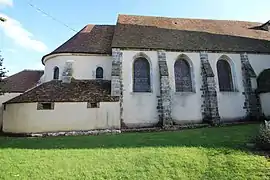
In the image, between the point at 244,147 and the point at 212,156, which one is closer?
the point at 212,156

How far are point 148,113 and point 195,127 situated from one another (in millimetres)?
3732

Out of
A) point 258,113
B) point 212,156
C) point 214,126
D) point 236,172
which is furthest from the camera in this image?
point 258,113

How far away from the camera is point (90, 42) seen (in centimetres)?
1909

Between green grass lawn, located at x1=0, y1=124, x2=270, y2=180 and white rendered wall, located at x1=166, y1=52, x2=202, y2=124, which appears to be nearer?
green grass lawn, located at x1=0, y1=124, x2=270, y2=180

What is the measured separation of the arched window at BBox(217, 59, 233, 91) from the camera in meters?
18.7

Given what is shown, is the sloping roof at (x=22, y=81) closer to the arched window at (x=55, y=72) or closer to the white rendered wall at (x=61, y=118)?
the arched window at (x=55, y=72)

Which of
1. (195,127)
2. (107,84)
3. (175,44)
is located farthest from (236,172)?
(175,44)

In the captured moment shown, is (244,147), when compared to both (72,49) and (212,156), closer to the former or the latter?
(212,156)

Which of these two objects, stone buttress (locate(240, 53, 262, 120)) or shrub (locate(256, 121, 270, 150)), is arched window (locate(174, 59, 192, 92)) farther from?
shrub (locate(256, 121, 270, 150))

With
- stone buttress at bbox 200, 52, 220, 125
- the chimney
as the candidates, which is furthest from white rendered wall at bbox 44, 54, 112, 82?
stone buttress at bbox 200, 52, 220, 125

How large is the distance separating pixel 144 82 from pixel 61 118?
694 centimetres

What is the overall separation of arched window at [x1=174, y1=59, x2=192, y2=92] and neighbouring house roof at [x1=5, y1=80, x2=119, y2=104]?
5625 mm

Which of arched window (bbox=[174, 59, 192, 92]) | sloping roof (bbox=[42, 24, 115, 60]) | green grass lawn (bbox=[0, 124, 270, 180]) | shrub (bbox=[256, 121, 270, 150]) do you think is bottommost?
green grass lawn (bbox=[0, 124, 270, 180])

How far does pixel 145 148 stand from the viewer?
31.7ft
